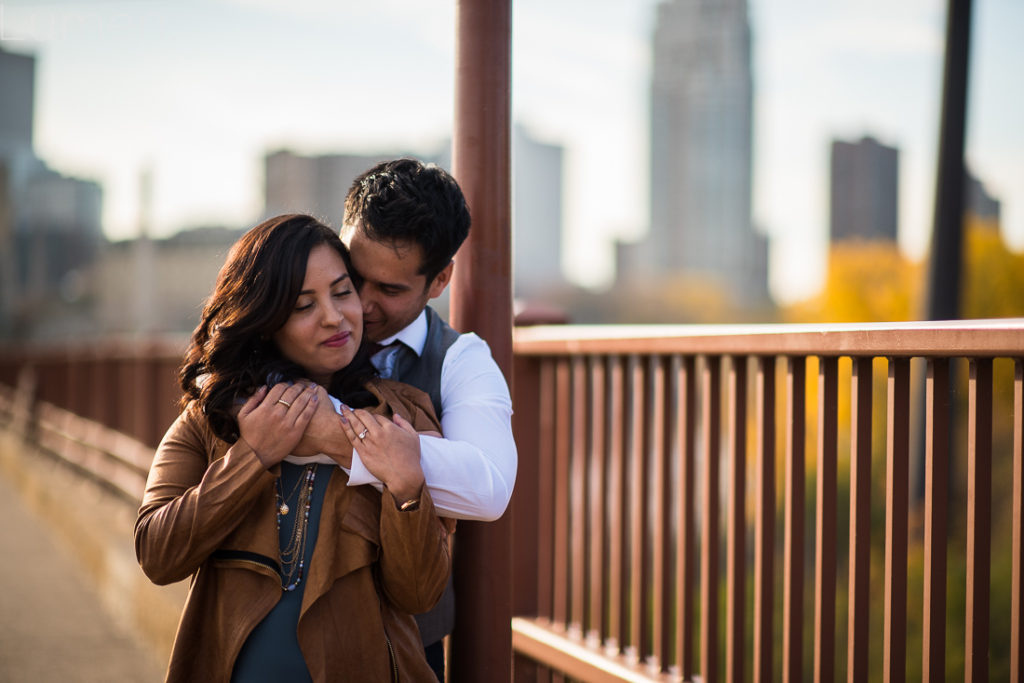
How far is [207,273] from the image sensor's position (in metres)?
66.4

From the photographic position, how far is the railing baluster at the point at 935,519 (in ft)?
6.79

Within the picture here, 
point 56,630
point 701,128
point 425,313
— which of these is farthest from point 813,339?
point 701,128

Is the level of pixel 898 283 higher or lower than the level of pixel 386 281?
higher

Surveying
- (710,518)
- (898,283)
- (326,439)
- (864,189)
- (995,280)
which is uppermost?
(864,189)

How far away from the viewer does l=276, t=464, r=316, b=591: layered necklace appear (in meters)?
2.03

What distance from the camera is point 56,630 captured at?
230 inches

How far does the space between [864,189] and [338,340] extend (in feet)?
280

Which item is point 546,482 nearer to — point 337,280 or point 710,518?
point 710,518

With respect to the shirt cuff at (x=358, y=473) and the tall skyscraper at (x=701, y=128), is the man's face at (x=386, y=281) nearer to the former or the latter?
the shirt cuff at (x=358, y=473)

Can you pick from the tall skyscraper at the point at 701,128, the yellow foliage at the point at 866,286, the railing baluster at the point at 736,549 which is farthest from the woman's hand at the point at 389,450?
the tall skyscraper at the point at 701,128

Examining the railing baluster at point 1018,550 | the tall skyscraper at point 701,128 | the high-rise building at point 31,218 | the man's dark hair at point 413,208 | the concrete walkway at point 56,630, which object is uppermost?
the tall skyscraper at point 701,128

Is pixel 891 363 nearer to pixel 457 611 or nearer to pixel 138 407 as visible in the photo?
pixel 457 611

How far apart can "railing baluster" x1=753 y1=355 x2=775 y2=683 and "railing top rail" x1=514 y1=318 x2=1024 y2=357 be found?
13cm

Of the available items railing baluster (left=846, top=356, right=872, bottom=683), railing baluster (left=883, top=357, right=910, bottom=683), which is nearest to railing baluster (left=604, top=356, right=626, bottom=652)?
railing baluster (left=846, top=356, right=872, bottom=683)
